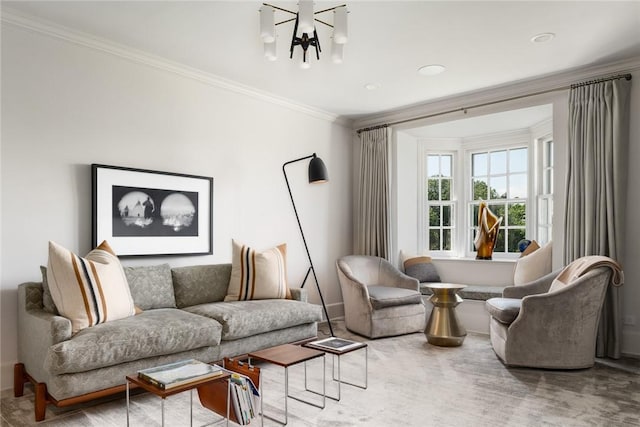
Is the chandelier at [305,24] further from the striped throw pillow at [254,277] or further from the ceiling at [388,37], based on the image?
the striped throw pillow at [254,277]

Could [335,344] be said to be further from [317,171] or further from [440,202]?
[440,202]

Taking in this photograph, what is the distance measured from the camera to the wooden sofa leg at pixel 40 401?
8.11ft

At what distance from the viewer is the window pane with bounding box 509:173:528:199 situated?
17.9ft

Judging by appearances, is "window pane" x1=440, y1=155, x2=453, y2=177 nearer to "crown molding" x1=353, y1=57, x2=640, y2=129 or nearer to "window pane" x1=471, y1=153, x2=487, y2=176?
"window pane" x1=471, y1=153, x2=487, y2=176

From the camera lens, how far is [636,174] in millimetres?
3789

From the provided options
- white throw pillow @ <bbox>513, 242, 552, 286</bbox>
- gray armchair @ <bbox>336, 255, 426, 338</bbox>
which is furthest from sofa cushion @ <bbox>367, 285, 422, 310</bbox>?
white throw pillow @ <bbox>513, 242, 552, 286</bbox>

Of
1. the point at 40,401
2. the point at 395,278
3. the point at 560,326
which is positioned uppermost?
the point at 395,278

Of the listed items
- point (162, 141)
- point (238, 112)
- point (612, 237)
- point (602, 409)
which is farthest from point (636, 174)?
point (162, 141)

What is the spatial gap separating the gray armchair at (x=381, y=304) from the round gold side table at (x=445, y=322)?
1.38 feet

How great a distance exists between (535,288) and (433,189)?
237 centimetres

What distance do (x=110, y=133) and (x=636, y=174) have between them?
434 centimetres

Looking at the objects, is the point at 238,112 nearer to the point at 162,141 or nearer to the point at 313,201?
the point at 162,141

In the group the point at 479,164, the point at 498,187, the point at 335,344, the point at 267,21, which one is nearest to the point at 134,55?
the point at 267,21

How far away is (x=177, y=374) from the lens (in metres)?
2.13
